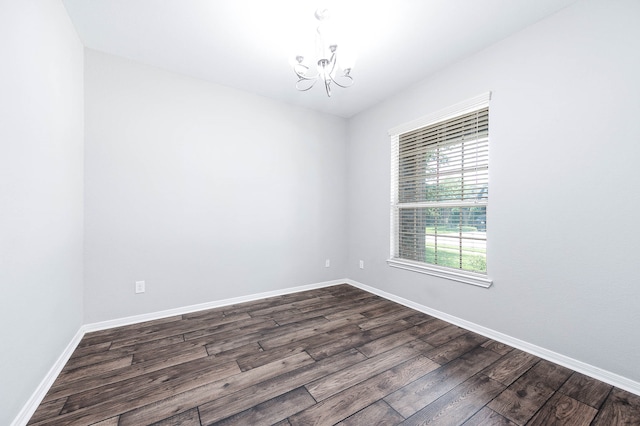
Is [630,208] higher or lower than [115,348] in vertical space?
higher

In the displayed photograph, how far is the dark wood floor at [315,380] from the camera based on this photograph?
4.44 ft

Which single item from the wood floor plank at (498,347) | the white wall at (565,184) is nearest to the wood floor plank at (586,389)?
the white wall at (565,184)

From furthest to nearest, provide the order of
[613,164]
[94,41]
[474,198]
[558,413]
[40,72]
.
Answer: [474,198]
[94,41]
[613,164]
[40,72]
[558,413]

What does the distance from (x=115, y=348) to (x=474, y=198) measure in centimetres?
341

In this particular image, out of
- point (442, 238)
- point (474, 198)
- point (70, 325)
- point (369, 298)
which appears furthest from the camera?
point (369, 298)

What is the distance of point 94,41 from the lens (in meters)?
2.20

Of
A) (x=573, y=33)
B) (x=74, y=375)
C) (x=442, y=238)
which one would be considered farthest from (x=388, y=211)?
(x=74, y=375)

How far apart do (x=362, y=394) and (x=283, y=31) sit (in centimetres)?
273

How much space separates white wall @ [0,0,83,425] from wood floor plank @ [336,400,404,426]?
166 cm

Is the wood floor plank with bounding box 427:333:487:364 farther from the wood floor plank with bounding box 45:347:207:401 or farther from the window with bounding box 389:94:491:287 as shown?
the wood floor plank with bounding box 45:347:207:401

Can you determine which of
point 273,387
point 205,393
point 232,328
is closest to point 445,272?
point 273,387

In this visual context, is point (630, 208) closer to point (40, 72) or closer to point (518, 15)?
point (518, 15)

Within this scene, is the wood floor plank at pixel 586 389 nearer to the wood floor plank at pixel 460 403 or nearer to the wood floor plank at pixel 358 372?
the wood floor plank at pixel 460 403

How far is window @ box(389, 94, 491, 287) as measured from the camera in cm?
236
